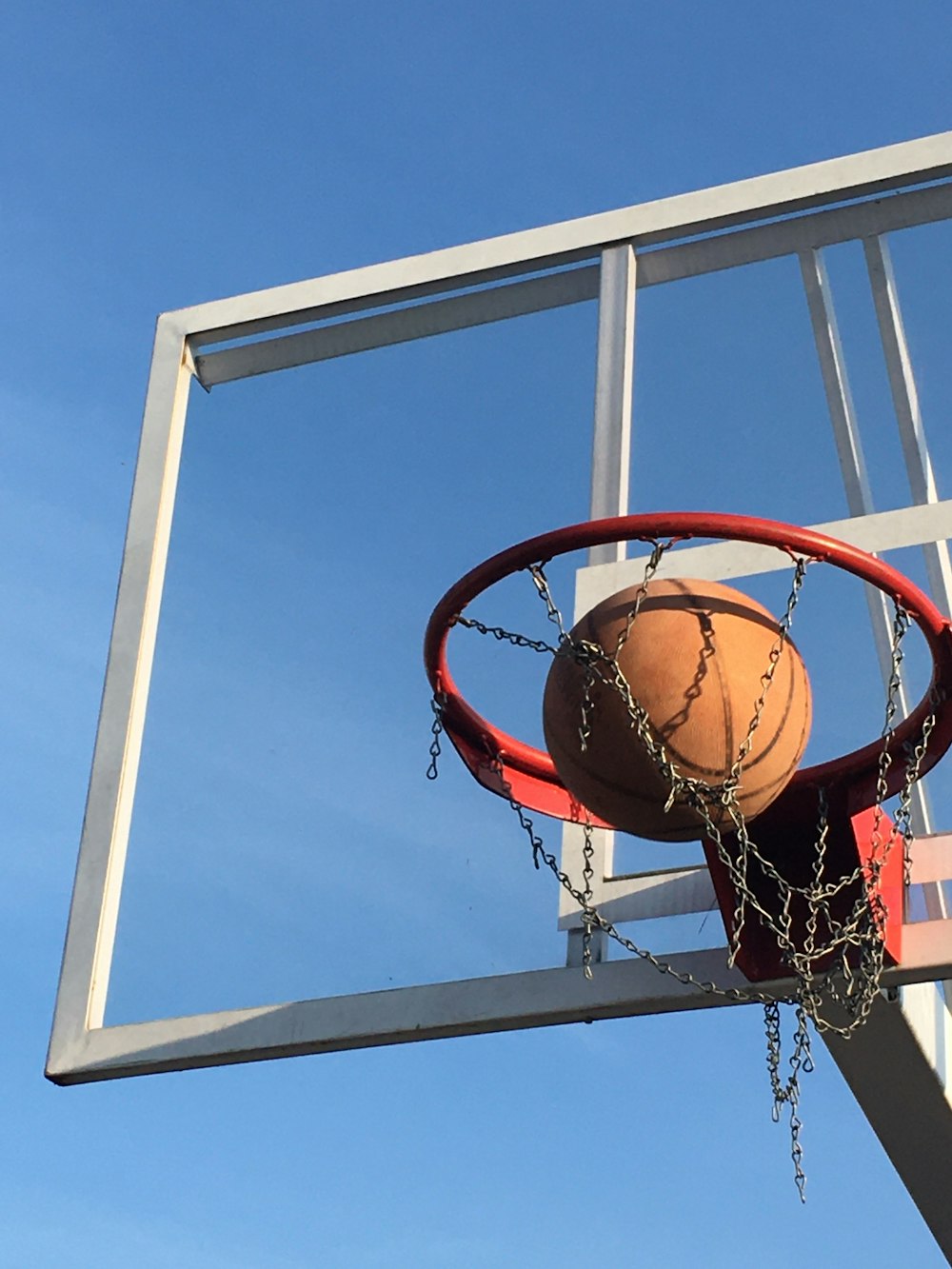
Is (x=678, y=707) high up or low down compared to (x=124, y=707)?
down

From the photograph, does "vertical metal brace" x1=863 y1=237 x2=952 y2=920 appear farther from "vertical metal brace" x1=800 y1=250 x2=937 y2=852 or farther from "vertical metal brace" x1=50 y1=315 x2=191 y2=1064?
"vertical metal brace" x1=50 y1=315 x2=191 y2=1064

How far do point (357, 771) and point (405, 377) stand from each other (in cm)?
109

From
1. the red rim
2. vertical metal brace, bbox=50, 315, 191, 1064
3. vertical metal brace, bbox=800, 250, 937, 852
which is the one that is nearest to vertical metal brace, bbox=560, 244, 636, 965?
vertical metal brace, bbox=800, 250, 937, 852

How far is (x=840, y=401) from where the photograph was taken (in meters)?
4.48

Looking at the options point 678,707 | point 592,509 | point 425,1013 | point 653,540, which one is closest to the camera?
point 678,707

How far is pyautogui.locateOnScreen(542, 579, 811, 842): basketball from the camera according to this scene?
3016mm

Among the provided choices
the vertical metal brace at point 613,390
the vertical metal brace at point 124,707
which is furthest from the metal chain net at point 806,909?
the vertical metal brace at point 124,707

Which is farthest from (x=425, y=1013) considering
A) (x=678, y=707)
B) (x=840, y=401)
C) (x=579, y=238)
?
(x=579, y=238)

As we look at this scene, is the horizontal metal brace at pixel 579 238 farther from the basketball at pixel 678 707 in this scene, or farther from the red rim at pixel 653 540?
the basketball at pixel 678 707

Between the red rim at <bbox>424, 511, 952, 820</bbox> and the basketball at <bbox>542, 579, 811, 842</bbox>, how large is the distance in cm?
11

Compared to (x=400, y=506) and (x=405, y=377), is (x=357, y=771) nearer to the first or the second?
(x=400, y=506)

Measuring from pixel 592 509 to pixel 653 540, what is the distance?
102 centimetres

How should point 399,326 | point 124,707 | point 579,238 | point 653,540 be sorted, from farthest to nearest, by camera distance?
point 399,326, point 579,238, point 124,707, point 653,540

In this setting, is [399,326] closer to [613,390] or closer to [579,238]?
[579,238]
